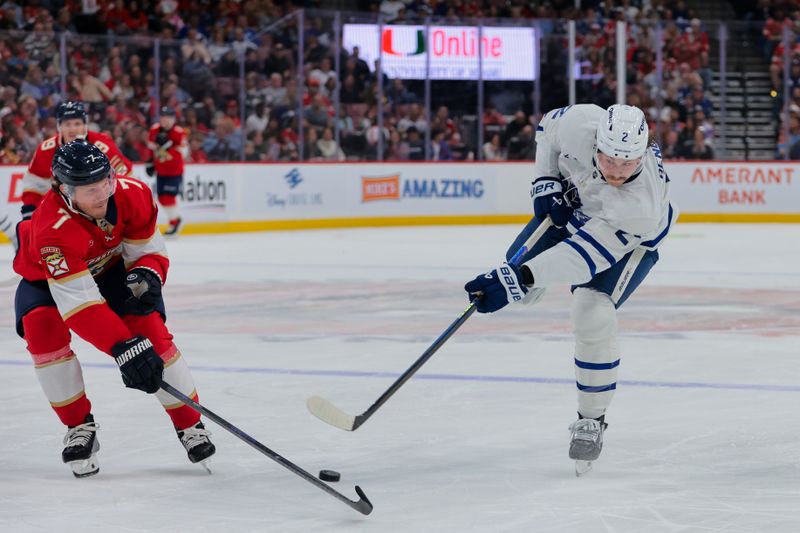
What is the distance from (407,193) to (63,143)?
23.1 ft

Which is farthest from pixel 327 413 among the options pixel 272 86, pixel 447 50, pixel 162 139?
pixel 447 50

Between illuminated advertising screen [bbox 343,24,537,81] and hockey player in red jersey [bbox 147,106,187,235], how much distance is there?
7.56 feet

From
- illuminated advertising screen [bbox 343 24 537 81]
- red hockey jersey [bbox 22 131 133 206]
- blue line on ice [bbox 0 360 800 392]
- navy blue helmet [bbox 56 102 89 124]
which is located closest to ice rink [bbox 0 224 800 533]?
blue line on ice [bbox 0 360 800 392]

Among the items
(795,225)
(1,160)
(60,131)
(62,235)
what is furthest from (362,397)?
(795,225)

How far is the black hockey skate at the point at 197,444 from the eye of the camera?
3.40 meters

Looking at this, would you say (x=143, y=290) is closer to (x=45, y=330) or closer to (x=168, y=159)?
(x=45, y=330)

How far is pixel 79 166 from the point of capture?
10.2 feet

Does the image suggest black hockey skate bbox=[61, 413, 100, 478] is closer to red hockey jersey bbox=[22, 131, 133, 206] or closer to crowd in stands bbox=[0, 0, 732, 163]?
red hockey jersey bbox=[22, 131, 133, 206]

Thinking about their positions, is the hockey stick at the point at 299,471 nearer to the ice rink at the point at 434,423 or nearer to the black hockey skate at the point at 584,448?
the ice rink at the point at 434,423

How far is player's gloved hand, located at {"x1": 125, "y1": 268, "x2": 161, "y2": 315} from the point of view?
3227mm

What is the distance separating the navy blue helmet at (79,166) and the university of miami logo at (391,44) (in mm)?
10438

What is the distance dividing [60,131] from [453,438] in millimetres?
3583

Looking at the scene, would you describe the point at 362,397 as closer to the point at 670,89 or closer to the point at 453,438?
the point at 453,438

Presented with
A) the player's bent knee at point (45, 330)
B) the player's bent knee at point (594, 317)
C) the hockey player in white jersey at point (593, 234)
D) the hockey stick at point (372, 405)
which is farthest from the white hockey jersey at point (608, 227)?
the player's bent knee at point (45, 330)
